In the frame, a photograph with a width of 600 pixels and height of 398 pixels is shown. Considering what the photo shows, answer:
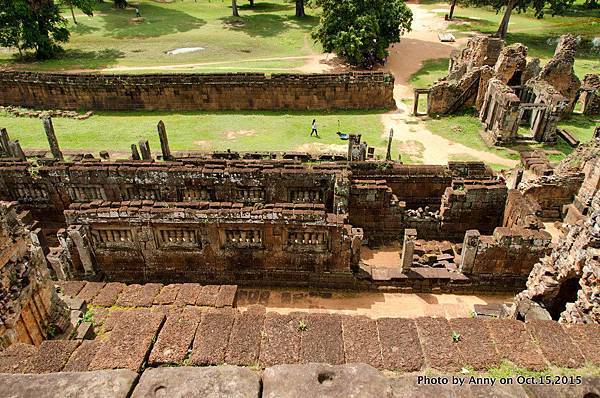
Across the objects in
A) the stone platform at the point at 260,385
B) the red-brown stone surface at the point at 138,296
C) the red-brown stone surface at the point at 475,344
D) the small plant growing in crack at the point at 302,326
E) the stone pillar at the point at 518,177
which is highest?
the stone platform at the point at 260,385

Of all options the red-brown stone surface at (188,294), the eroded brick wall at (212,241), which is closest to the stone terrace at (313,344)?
the red-brown stone surface at (188,294)

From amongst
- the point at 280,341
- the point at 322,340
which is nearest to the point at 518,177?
the point at 322,340

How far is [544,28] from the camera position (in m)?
43.1

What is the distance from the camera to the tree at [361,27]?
2953 cm

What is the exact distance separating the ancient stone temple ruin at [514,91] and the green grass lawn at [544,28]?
7.73 m

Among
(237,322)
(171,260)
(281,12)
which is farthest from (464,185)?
(281,12)

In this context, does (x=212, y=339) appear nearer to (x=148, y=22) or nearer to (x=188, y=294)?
(x=188, y=294)

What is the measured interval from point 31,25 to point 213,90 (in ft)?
63.0

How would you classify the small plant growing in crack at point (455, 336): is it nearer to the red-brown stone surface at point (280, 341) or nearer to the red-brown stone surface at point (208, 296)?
the red-brown stone surface at point (280, 341)

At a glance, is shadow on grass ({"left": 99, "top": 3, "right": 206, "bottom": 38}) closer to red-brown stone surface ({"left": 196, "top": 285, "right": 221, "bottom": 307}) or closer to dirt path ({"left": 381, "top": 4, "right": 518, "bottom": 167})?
dirt path ({"left": 381, "top": 4, "right": 518, "bottom": 167})

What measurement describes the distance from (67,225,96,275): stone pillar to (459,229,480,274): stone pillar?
10766mm

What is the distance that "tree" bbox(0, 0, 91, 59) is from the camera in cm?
3111

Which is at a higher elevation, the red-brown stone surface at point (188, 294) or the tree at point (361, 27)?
the tree at point (361, 27)

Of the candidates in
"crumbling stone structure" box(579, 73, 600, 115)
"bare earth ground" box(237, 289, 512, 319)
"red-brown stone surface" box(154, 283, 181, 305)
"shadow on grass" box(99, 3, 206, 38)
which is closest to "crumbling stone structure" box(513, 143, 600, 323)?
"bare earth ground" box(237, 289, 512, 319)
